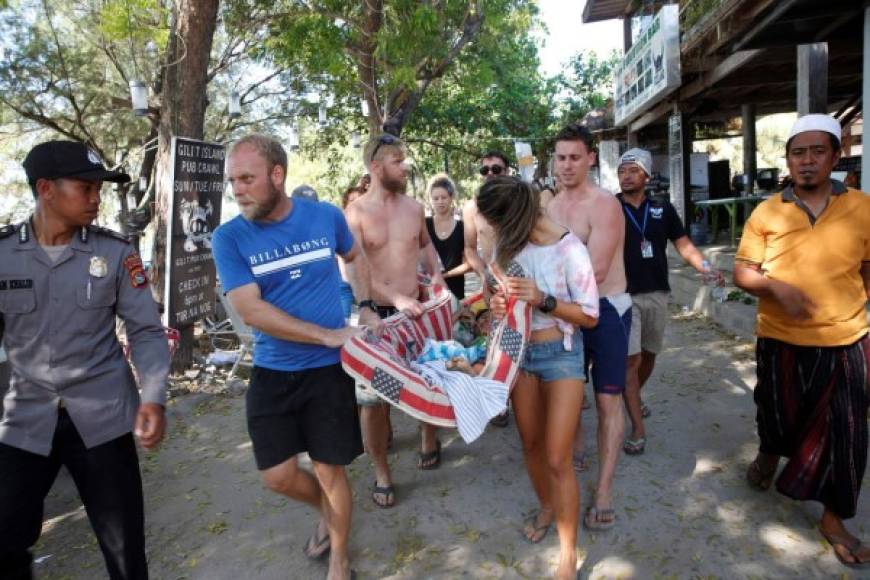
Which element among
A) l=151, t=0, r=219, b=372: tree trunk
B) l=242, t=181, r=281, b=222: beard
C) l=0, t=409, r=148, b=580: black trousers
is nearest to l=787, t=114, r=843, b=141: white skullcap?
l=242, t=181, r=281, b=222: beard

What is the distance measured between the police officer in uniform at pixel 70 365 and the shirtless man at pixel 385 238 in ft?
4.75

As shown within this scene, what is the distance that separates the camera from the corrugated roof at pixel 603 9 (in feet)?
47.0

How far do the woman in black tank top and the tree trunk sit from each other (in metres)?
2.60

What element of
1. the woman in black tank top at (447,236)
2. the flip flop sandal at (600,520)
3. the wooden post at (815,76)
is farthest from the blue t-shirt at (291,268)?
the wooden post at (815,76)

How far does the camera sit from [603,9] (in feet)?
48.9

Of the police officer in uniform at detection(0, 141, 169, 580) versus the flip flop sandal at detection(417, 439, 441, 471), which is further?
the flip flop sandal at detection(417, 439, 441, 471)

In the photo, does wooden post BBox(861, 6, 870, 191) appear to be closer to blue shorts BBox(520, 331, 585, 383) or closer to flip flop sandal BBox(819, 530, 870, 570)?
flip flop sandal BBox(819, 530, 870, 570)

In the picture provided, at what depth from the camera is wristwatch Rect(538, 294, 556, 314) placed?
8.18 ft

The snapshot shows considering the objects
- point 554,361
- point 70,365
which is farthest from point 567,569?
point 70,365

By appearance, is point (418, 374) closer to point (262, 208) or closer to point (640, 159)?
point (262, 208)

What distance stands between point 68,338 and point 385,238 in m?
1.87

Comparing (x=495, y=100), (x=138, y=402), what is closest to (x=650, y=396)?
(x=138, y=402)

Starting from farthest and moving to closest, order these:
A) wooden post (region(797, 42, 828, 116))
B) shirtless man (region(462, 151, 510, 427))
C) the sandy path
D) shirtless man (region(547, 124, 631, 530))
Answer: wooden post (region(797, 42, 828, 116))
shirtless man (region(462, 151, 510, 427))
shirtless man (region(547, 124, 631, 530))
the sandy path

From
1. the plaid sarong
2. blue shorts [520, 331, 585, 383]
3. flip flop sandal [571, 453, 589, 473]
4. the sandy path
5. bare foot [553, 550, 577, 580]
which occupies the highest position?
blue shorts [520, 331, 585, 383]
